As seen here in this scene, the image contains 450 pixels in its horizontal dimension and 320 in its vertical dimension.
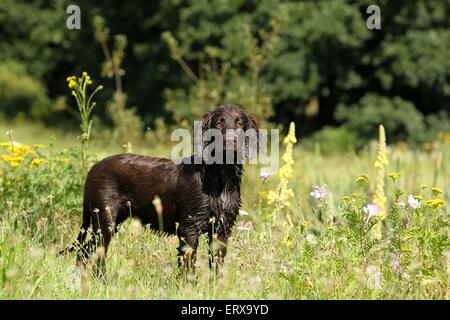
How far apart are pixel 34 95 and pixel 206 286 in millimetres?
23285

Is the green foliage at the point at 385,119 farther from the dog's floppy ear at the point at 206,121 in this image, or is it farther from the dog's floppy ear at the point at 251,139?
the dog's floppy ear at the point at 206,121

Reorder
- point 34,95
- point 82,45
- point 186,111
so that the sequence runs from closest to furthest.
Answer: point 186,111 → point 82,45 → point 34,95

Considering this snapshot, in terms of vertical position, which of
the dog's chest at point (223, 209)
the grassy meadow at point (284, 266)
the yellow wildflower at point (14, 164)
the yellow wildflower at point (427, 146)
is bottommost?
the grassy meadow at point (284, 266)

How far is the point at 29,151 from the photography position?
7.14 metres

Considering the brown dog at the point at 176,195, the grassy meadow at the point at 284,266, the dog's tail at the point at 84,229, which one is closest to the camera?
the grassy meadow at the point at 284,266

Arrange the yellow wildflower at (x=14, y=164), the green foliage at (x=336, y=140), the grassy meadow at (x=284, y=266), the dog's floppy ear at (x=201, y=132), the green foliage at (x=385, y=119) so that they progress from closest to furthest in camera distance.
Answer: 1. the grassy meadow at (x=284, y=266)
2. the dog's floppy ear at (x=201, y=132)
3. the yellow wildflower at (x=14, y=164)
4. the green foliage at (x=385, y=119)
5. the green foliage at (x=336, y=140)

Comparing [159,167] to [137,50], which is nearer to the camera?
[159,167]

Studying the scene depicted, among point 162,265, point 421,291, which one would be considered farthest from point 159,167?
point 421,291

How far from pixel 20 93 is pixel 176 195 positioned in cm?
2222

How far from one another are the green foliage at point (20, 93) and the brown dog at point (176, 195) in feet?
68.7

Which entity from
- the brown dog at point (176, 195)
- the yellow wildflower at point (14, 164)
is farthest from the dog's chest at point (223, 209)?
the yellow wildflower at point (14, 164)

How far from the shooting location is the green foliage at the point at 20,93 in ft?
85.1

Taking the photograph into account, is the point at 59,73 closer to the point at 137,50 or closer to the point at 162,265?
the point at 137,50

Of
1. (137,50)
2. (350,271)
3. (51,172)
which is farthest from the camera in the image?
(137,50)
